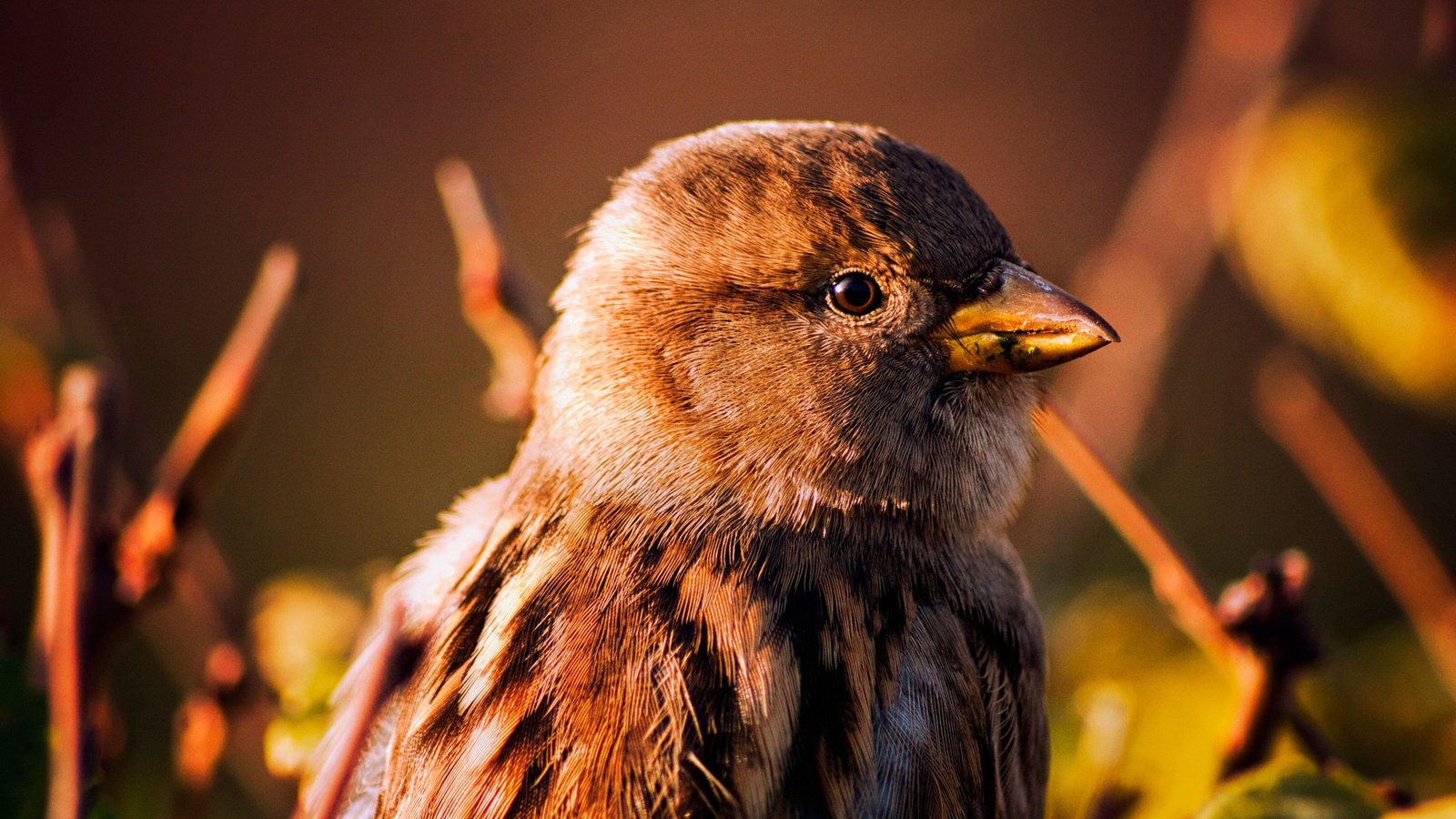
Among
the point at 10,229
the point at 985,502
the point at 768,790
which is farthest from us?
the point at 10,229

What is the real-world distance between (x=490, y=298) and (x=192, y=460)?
0.40m

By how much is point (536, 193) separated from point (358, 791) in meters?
5.38

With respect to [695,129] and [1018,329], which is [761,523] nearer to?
[1018,329]

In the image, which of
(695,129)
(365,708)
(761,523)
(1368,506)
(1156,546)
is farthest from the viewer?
(695,129)

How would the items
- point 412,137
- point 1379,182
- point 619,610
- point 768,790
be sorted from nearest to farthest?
1. point 768,790
2. point 619,610
3. point 1379,182
4. point 412,137

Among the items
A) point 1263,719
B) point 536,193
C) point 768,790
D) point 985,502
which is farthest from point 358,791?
point 536,193

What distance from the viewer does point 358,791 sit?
57.4 inches

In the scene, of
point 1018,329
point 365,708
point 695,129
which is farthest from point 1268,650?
point 695,129

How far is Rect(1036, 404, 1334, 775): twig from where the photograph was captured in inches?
46.9

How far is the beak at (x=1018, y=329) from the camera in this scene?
1.44m

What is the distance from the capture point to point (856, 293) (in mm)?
1502

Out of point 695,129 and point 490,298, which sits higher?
point 490,298

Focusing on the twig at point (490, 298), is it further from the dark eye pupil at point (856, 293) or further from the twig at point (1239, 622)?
the twig at point (1239, 622)

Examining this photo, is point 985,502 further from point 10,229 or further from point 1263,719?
point 10,229
